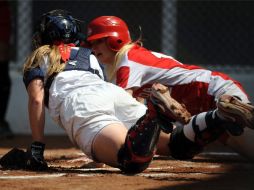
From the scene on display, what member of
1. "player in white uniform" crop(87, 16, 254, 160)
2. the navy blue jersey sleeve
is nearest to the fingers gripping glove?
the navy blue jersey sleeve

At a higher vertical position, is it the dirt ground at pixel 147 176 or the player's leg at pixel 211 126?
the player's leg at pixel 211 126

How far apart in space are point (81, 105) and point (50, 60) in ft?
1.64

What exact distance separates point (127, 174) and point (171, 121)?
0.60 meters

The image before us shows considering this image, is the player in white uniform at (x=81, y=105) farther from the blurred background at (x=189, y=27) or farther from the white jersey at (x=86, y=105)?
the blurred background at (x=189, y=27)

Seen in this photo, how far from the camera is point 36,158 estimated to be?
5.49 meters

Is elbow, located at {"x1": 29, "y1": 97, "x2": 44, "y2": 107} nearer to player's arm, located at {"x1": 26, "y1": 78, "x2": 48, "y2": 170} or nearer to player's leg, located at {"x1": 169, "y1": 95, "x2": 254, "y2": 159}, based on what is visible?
player's arm, located at {"x1": 26, "y1": 78, "x2": 48, "y2": 170}

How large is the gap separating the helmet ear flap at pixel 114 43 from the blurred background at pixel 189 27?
3.52 m

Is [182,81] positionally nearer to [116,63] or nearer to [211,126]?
[116,63]

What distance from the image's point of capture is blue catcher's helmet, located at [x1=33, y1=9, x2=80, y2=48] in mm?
5809

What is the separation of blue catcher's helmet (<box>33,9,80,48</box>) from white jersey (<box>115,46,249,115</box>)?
537 mm

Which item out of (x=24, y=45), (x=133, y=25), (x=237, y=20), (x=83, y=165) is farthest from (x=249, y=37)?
(x=83, y=165)

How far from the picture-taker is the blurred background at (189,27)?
9.97m

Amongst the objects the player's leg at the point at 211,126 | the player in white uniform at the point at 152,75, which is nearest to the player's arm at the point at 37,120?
the player in white uniform at the point at 152,75

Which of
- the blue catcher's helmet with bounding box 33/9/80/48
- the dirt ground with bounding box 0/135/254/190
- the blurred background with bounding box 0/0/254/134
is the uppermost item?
the blue catcher's helmet with bounding box 33/9/80/48
